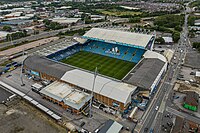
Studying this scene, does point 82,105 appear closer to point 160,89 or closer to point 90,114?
point 90,114

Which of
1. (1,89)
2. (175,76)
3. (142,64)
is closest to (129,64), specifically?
(142,64)

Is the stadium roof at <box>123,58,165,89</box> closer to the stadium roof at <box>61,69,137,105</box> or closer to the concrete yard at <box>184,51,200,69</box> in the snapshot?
the stadium roof at <box>61,69,137,105</box>

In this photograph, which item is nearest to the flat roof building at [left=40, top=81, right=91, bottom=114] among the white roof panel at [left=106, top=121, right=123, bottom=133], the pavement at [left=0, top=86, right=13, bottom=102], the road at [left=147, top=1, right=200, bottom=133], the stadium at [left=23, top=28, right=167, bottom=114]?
the stadium at [left=23, top=28, right=167, bottom=114]

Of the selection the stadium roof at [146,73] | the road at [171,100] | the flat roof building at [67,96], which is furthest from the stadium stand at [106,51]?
the flat roof building at [67,96]

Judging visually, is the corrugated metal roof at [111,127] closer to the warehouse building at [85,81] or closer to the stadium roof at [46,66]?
the warehouse building at [85,81]

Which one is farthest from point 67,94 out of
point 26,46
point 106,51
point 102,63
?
point 26,46

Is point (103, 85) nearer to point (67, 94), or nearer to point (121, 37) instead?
point (67, 94)
